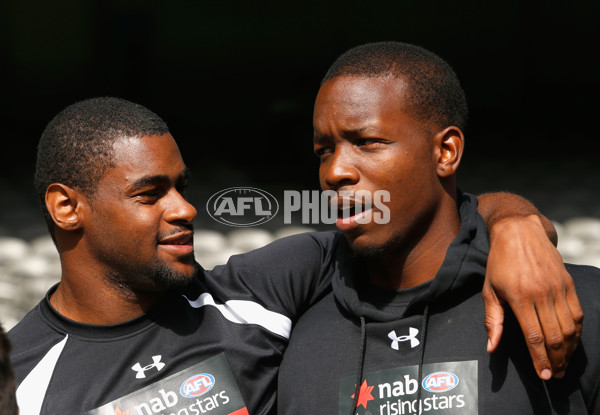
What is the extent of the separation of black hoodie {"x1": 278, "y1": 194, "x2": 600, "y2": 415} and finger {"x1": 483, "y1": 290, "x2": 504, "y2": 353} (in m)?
0.09

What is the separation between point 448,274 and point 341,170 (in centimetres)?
27

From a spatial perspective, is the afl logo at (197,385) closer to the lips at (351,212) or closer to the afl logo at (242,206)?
the lips at (351,212)

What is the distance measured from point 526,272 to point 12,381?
0.76 m

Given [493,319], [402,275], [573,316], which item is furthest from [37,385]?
[573,316]

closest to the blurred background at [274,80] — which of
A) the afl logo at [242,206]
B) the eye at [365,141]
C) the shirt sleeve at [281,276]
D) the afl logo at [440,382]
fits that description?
the afl logo at [242,206]

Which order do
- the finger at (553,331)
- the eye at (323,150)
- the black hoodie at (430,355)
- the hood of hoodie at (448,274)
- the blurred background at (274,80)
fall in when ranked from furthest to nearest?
the blurred background at (274,80), the eye at (323,150), the hood of hoodie at (448,274), the black hoodie at (430,355), the finger at (553,331)

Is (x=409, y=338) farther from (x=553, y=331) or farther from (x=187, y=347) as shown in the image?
(x=187, y=347)

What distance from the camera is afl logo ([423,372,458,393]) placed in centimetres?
131

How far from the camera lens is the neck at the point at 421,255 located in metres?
1.45

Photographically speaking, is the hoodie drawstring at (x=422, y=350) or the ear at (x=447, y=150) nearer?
the hoodie drawstring at (x=422, y=350)

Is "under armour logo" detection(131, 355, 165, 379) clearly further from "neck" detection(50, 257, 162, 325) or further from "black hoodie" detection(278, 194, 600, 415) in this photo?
"black hoodie" detection(278, 194, 600, 415)

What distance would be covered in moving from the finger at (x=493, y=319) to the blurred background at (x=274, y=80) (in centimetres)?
214

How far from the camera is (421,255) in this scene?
4.76 ft

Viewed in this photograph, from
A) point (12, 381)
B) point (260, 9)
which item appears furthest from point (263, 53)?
point (12, 381)
